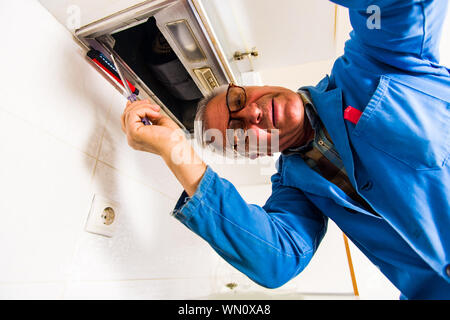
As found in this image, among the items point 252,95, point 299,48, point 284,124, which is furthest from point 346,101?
point 299,48

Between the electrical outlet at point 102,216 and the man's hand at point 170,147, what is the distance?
179 mm

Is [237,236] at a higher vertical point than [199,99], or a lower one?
lower

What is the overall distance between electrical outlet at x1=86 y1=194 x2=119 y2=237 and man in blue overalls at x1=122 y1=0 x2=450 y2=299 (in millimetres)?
192

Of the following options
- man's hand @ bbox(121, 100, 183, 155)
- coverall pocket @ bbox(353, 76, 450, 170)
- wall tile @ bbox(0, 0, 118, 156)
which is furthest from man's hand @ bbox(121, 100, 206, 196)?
coverall pocket @ bbox(353, 76, 450, 170)

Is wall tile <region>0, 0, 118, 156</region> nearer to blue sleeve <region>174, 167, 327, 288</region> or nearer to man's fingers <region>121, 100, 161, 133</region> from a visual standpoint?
man's fingers <region>121, 100, 161, 133</region>

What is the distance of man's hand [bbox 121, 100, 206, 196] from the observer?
1.71ft

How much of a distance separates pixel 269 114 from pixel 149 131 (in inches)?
17.2

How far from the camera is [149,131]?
54cm

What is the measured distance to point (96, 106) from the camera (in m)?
0.64

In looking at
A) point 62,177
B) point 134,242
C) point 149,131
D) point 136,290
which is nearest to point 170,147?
point 149,131

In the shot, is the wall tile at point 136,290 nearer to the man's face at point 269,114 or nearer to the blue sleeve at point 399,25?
the man's face at point 269,114

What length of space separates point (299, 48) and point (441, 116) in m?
0.64

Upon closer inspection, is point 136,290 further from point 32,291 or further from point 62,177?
point 62,177

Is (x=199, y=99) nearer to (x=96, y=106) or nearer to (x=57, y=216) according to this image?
(x=96, y=106)
